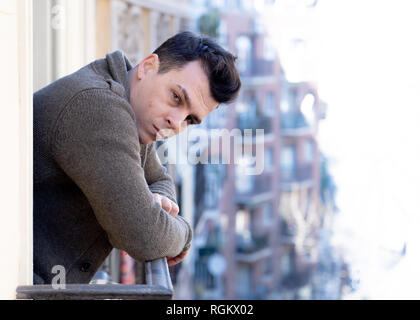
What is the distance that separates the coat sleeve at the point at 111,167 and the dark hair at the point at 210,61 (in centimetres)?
15

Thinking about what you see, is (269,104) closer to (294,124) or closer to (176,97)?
(294,124)

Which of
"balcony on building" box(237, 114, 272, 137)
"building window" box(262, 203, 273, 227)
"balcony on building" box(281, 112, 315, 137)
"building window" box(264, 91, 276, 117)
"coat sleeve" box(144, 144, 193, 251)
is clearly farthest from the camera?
"building window" box(262, 203, 273, 227)

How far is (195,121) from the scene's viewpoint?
39.8 inches

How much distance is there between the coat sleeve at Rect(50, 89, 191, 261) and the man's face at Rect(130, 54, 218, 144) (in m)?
0.11

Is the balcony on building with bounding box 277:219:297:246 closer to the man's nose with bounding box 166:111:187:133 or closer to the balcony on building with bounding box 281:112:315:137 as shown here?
the balcony on building with bounding box 281:112:315:137

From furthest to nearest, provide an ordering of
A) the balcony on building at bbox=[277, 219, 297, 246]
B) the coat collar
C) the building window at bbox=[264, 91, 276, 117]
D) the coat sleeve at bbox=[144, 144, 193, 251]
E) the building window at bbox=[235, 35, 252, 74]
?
the balcony on building at bbox=[277, 219, 297, 246] → the building window at bbox=[264, 91, 276, 117] → the building window at bbox=[235, 35, 252, 74] → the coat sleeve at bbox=[144, 144, 193, 251] → the coat collar

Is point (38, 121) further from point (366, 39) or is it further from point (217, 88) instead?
point (366, 39)

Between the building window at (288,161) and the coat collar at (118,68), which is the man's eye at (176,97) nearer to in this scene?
the coat collar at (118,68)

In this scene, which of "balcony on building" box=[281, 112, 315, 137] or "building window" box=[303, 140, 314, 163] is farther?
"building window" box=[303, 140, 314, 163]

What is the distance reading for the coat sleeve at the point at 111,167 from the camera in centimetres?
83

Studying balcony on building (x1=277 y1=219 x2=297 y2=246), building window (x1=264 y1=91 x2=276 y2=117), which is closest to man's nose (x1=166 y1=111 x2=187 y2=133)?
building window (x1=264 y1=91 x2=276 y2=117)

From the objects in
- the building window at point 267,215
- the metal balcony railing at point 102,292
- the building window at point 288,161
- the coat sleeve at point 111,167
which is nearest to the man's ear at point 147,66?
the coat sleeve at point 111,167

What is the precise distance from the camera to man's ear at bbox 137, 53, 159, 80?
39.6 inches

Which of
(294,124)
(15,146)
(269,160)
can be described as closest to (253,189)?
(269,160)
